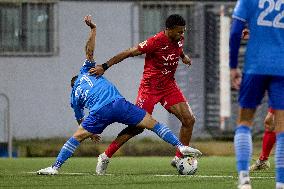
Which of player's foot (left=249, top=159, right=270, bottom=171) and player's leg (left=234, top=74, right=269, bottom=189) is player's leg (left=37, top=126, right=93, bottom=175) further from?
player's leg (left=234, top=74, right=269, bottom=189)

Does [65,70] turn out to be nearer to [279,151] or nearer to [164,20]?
[164,20]

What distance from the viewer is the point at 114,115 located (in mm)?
13977

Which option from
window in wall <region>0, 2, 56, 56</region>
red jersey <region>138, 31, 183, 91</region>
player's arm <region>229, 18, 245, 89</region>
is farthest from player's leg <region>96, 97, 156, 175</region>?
window in wall <region>0, 2, 56, 56</region>

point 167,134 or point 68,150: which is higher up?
point 167,134

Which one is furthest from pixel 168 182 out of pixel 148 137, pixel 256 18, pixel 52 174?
pixel 148 137

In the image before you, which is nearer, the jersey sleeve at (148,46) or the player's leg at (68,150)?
the player's leg at (68,150)

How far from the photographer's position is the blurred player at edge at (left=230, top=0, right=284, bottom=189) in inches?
373

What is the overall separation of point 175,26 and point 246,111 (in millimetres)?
5105

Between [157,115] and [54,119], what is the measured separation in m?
2.49

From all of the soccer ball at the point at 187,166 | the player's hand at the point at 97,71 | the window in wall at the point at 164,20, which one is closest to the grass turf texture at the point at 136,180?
the soccer ball at the point at 187,166

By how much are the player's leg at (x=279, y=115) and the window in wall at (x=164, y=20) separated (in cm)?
1685

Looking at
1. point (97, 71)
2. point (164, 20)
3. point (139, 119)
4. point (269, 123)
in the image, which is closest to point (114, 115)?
point (139, 119)

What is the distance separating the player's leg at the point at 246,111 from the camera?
31.3ft

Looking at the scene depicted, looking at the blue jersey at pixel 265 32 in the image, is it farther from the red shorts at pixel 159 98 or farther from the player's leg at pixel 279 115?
the red shorts at pixel 159 98
